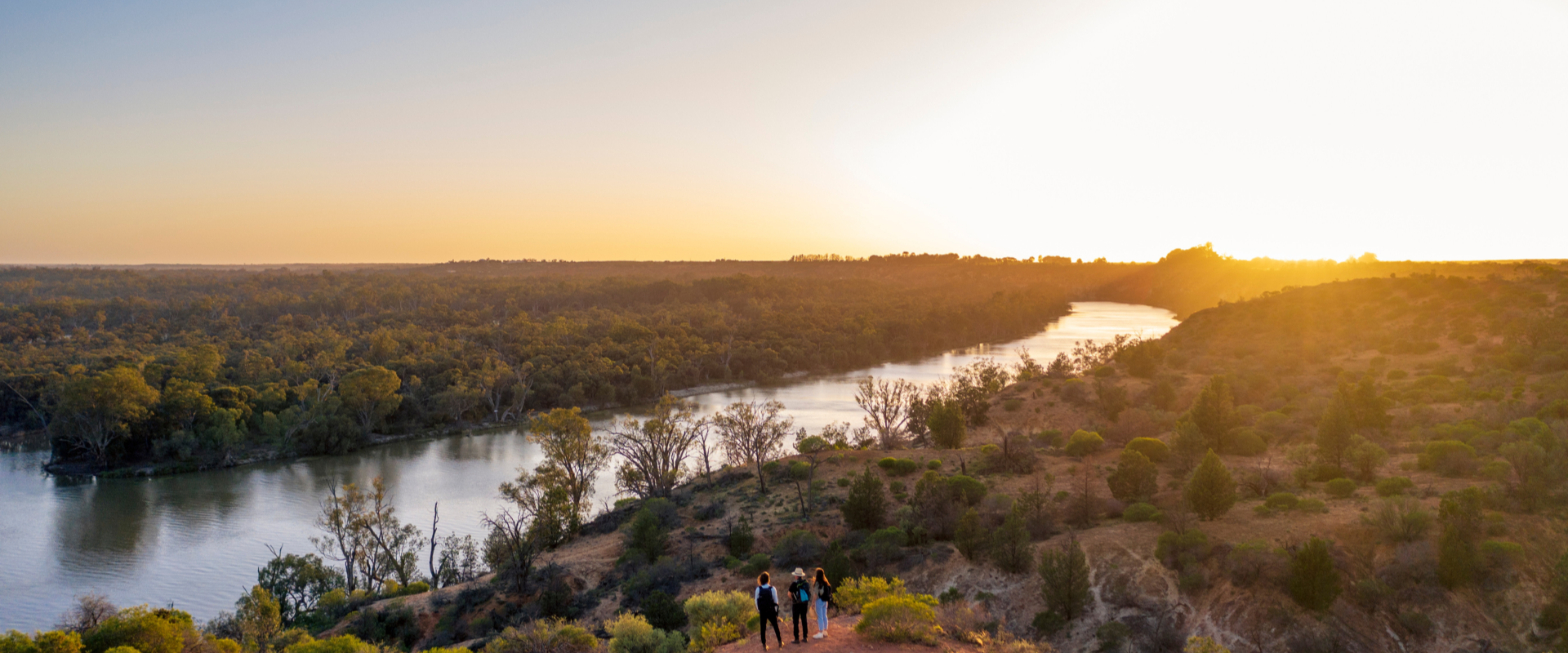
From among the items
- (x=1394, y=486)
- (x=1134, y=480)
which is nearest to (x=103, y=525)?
(x=1134, y=480)

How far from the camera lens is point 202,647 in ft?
Result: 56.0

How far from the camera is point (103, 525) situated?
35219 millimetres

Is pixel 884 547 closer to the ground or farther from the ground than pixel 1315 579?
→ closer to the ground

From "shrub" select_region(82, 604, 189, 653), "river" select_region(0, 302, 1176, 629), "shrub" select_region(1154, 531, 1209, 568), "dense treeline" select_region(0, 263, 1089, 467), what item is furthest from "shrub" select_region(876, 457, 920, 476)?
"dense treeline" select_region(0, 263, 1089, 467)

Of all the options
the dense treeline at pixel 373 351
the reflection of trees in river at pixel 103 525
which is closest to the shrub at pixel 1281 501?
the reflection of trees in river at pixel 103 525

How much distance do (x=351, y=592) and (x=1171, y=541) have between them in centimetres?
2616

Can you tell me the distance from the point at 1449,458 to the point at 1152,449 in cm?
895

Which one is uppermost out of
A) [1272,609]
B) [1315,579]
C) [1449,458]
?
[1449,458]

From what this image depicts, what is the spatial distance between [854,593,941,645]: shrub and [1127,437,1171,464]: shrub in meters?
18.9

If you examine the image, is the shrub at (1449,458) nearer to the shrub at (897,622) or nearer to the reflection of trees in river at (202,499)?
the shrub at (897,622)

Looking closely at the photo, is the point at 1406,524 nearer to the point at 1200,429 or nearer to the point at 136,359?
the point at 1200,429

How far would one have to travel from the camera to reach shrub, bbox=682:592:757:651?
49.5 feet

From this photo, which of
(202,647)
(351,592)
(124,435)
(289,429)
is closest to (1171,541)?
(202,647)

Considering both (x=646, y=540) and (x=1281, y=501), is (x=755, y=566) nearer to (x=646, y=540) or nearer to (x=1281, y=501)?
(x=646, y=540)
